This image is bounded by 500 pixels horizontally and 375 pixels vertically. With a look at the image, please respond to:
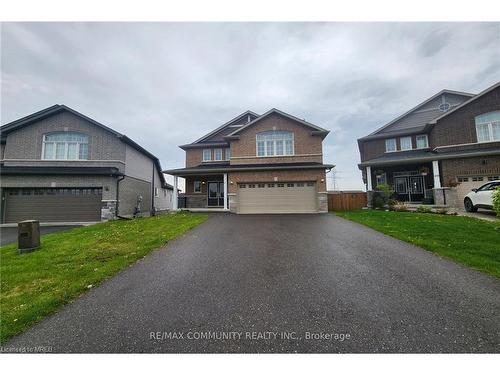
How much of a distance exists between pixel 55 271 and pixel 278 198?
41.1ft

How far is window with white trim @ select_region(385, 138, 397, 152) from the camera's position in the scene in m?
19.3

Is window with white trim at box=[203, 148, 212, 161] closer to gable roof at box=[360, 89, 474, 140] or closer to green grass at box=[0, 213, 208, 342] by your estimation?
green grass at box=[0, 213, 208, 342]

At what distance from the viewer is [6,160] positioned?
14.1 meters

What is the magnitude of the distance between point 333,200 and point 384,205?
3616 mm

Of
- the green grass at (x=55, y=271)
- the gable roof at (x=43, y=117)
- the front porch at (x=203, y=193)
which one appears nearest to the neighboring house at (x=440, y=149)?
the front porch at (x=203, y=193)

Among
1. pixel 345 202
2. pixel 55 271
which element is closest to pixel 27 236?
pixel 55 271

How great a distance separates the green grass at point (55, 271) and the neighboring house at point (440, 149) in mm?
17006

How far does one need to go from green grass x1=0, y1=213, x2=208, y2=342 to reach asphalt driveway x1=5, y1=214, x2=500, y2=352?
0.32 meters

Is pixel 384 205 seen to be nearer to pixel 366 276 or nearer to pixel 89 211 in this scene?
pixel 366 276

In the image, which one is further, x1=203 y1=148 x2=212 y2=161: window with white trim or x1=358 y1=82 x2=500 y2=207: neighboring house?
x1=203 y1=148 x2=212 y2=161: window with white trim

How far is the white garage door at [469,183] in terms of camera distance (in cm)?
1360

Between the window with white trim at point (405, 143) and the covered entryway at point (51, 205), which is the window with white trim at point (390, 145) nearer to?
the window with white trim at point (405, 143)

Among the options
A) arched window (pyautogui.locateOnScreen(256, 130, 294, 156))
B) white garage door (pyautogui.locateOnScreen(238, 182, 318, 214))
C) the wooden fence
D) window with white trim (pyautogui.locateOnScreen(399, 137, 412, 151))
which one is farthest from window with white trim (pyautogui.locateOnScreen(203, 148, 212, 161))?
window with white trim (pyautogui.locateOnScreen(399, 137, 412, 151))

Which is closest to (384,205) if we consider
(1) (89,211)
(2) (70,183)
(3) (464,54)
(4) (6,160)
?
(3) (464,54)
